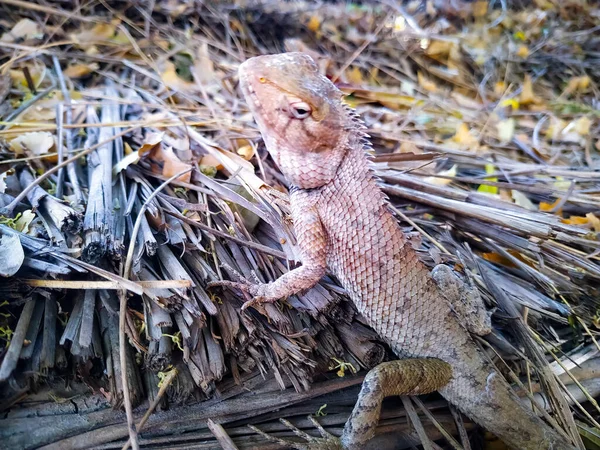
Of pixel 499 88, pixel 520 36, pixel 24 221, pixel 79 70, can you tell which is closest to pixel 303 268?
pixel 24 221

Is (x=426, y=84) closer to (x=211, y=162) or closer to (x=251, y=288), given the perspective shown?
(x=211, y=162)

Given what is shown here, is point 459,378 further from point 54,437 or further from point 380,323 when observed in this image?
point 54,437

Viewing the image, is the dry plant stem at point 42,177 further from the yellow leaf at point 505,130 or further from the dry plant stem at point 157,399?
the yellow leaf at point 505,130

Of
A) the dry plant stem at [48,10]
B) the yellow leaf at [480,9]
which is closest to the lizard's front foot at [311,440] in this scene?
the dry plant stem at [48,10]

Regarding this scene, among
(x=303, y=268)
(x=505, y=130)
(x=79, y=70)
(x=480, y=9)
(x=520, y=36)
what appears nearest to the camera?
(x=303, y=268)

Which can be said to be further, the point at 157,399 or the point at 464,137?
the point at 464,137

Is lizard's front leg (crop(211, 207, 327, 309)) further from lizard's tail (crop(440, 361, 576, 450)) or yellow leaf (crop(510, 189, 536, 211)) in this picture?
yellow leaf (crop(510, 189, 536, 211))
